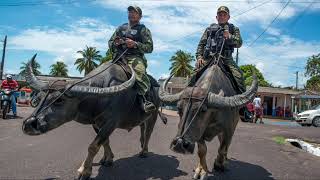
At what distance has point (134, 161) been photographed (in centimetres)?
796

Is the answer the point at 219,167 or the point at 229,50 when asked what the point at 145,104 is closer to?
the point at 219,167

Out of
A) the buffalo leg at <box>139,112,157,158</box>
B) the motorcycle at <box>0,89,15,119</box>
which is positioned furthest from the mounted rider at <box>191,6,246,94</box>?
the motorcycle at <box>0,89,15,119</box>

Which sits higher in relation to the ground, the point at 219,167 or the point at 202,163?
the point at 202,163

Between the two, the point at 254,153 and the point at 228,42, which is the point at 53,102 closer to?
the point at 228,42

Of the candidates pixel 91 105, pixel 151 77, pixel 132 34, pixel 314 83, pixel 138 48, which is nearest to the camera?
pixel 91 105

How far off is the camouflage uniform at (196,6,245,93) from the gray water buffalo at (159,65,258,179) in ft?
1.01

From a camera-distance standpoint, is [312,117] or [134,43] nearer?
[134,43]

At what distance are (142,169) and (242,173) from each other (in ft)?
6.02

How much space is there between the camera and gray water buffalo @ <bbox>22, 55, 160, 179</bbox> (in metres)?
5.63

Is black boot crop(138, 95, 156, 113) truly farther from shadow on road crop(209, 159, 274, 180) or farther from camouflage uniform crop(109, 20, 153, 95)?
shadow on road crop(209, 159, 274, 180)

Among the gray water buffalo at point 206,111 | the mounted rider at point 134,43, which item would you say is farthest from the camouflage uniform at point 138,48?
the gray water buffalo at point 206,111

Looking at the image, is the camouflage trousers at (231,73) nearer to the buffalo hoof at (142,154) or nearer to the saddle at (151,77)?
the saddle at (151,77)

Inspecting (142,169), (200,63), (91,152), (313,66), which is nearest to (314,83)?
(313,66)

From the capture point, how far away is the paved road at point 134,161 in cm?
688
